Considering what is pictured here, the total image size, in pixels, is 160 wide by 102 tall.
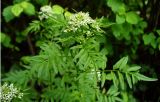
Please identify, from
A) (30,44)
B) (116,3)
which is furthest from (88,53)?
(30,44)

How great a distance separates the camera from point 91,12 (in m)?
3.79

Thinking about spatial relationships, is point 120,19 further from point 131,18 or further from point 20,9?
point 20,9

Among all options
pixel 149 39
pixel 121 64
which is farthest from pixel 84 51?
pixel 149 39

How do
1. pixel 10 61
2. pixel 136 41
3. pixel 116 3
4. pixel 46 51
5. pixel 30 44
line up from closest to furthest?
pixel 46 51, pixel 116 3, pixel 136 41, pixel 30 44, pixel 10 61

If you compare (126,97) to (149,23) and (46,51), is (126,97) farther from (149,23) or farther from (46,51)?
(46,51)

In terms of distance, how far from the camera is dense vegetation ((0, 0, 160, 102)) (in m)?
2.42

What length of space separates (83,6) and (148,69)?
857 mm

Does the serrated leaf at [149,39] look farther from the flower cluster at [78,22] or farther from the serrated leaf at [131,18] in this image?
the flower cluster at [78,22]

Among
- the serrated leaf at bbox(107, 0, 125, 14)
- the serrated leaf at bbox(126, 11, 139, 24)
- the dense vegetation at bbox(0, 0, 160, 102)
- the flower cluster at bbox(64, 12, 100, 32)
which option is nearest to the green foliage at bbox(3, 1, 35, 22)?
the dense vegetation at bbox(0, 0, 160, 102)

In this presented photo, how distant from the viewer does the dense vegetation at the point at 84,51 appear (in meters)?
2.42

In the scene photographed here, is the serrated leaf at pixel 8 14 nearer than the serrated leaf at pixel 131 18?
No

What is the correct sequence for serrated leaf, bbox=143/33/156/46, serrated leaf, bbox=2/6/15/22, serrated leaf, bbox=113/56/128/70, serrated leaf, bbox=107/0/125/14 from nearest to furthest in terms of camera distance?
serrated leaf, bbox=113/56/128/70 → serrated leaf, bbox=107/0/125/14 → serrated leaf, bbox=143/33/156/46 → serrated leaf, bbox=2/6/15/22

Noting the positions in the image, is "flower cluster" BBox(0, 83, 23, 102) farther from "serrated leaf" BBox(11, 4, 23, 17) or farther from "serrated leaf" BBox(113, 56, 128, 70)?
"serrated leaf" BBox(11, 4, 23, 17)

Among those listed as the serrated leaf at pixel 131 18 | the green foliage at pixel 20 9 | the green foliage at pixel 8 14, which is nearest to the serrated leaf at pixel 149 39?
the serrated leaf at pixel 131 18
